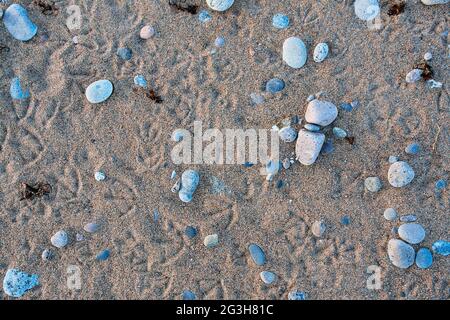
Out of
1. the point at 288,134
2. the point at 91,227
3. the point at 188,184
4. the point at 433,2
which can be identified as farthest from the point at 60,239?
the point at 433,2

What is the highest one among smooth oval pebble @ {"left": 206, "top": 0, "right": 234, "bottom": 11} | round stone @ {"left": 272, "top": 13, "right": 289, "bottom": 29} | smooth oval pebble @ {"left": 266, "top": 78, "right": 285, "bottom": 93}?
smooth oval pebble @ {"left": 206, "top": 0, "right": 234, "bottom": 11}

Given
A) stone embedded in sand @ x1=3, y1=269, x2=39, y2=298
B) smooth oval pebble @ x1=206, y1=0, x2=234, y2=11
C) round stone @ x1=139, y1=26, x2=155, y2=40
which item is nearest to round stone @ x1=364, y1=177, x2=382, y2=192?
smooth oval pebble @ x1=206, y1=0, x2=234, y2=11

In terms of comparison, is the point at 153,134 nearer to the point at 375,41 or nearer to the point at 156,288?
the point at 156,288

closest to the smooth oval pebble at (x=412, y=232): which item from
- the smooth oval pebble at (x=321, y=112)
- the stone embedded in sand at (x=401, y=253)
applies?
the stone embedded in sand at (x=401, y=253)

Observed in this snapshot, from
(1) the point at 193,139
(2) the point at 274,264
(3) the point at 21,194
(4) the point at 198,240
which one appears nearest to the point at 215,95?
(1) the point at 193,139

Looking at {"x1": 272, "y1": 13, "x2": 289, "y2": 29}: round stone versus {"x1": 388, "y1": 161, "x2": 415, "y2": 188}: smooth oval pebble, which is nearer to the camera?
{"x1": 388, "y1": 161, "x2": 415, "y2": 188}: smooth oval pebble

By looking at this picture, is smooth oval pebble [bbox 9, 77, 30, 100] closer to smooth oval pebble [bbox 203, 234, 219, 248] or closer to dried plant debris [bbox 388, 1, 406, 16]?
smooth oval pebble [bbox 203, 234, 219, 248]

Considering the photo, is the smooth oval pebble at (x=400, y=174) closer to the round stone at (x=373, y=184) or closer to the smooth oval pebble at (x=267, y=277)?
the round stone at (x=373, y=184)
